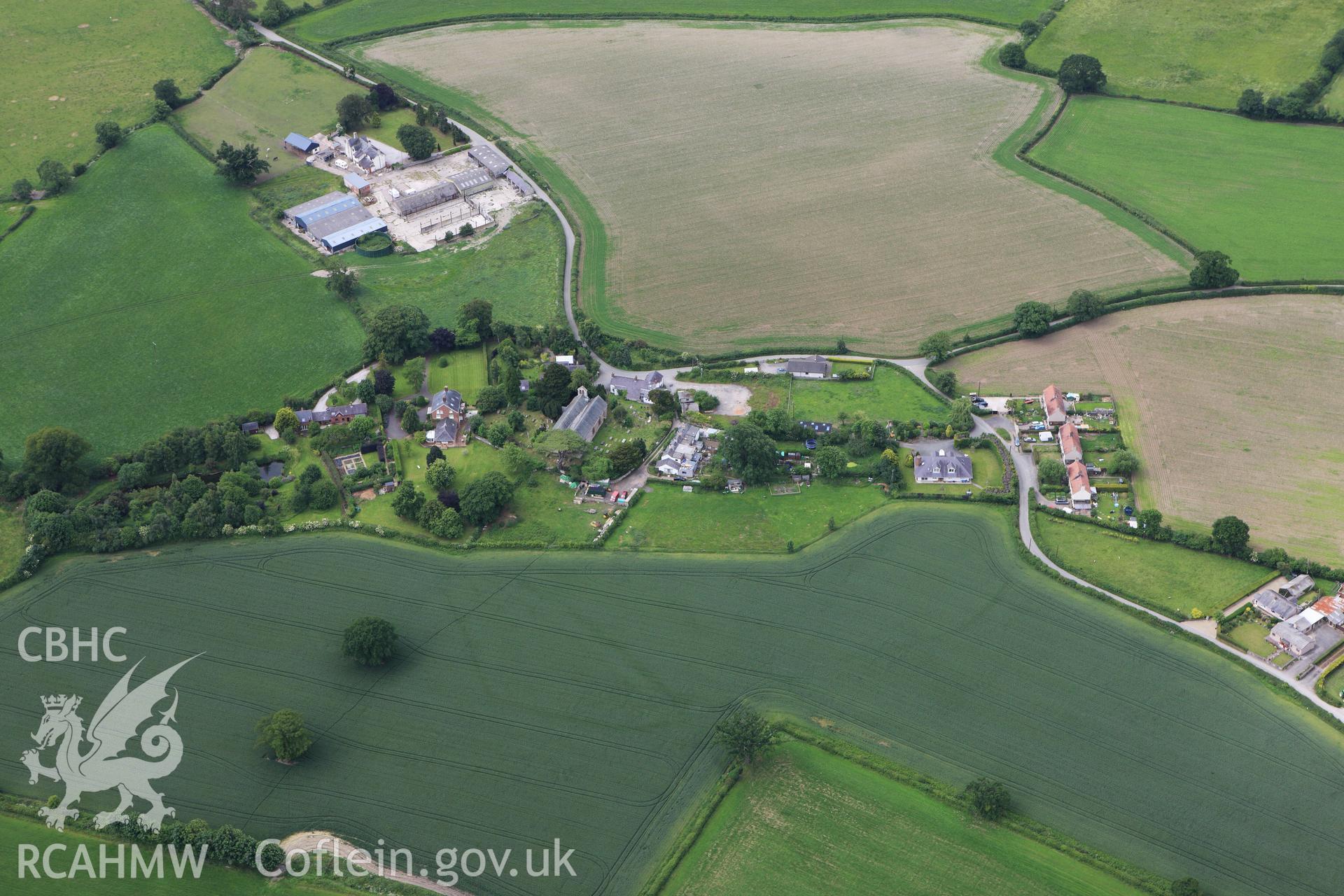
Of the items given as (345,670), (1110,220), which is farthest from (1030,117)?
(345,670)

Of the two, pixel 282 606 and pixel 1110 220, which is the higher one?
pixel 1110 220

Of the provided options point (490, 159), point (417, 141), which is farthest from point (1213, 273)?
point (417, 141)

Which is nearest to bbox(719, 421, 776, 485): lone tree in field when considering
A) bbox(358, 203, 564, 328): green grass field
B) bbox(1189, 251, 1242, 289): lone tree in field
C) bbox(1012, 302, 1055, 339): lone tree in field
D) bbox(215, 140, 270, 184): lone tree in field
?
bbox(358, 203, 564, 328): green grass field

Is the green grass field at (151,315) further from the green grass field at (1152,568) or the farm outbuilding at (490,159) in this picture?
the green grass field at (1152,568)

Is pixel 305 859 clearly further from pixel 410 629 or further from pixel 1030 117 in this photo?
pixel 1030 117

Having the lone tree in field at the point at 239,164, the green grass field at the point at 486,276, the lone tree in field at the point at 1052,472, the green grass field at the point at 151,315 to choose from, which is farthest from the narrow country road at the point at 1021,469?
the lone tree in field at the point at 239,164

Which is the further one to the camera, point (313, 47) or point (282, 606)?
point (313, 47)
